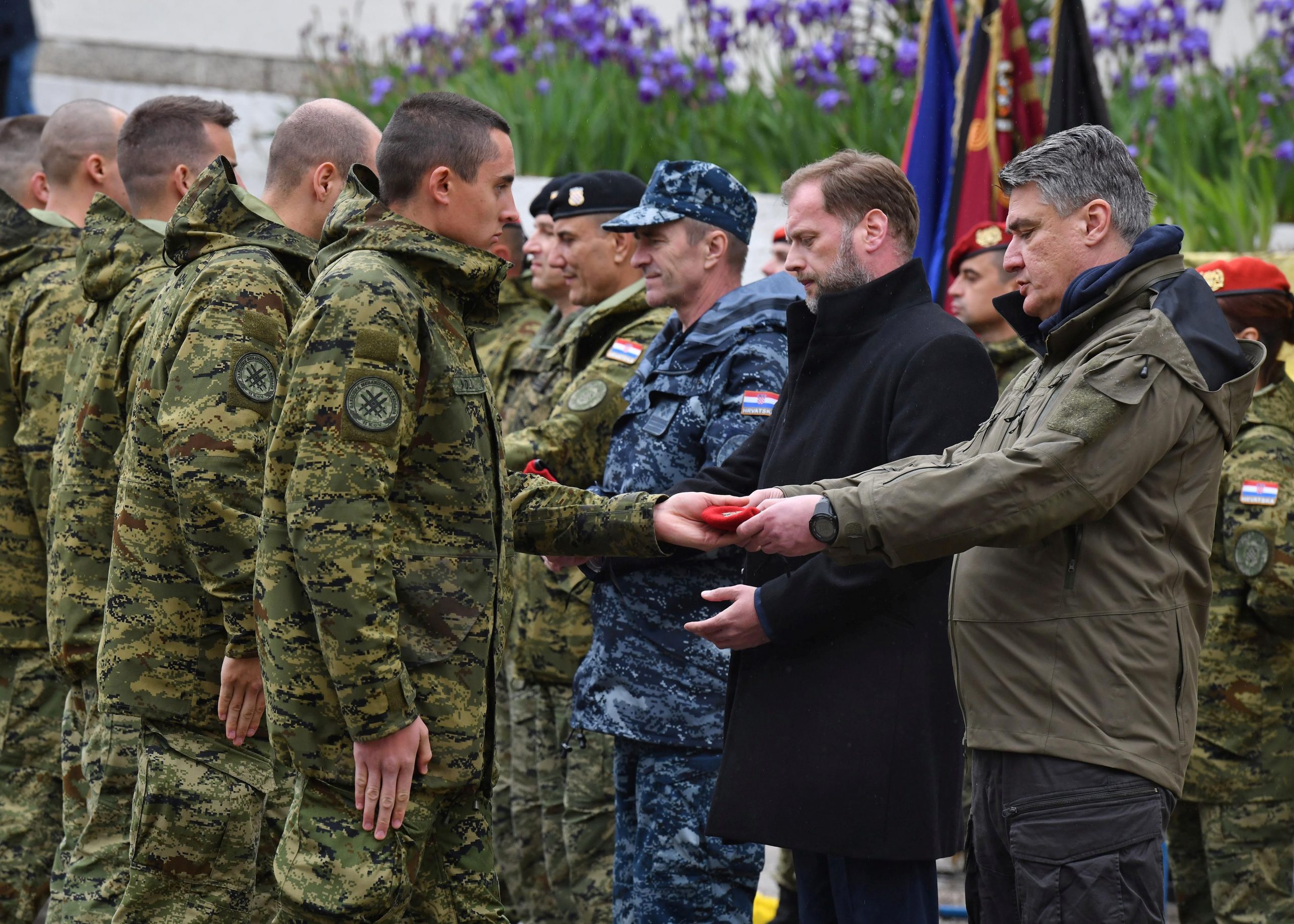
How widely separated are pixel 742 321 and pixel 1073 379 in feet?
4.63

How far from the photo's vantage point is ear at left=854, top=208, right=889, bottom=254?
349 cm

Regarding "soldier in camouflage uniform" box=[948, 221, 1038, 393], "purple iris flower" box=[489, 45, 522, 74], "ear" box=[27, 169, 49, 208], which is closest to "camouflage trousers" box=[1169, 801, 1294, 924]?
"soldier in camouflage uniform" box=[948, 221, 1038, 393]

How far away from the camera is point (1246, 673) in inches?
174

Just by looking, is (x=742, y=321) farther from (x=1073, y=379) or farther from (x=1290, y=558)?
(x=1290, y=558)

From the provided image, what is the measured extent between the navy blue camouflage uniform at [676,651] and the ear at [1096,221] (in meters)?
1.15

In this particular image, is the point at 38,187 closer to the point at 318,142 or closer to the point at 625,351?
the point at 318,142

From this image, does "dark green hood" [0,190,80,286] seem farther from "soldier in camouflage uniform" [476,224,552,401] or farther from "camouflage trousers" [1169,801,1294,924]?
"camouflage trousers" [1169,801,1294,924]

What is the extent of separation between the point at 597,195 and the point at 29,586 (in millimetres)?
2468

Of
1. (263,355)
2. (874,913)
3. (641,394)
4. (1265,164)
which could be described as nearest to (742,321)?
(641,394)

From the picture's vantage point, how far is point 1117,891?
2680 millimetres

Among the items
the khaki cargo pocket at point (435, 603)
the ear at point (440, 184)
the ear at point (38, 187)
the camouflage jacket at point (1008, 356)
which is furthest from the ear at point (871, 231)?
the ear at point (38, 187)

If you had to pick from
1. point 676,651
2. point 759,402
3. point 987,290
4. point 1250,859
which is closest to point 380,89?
point 987,290

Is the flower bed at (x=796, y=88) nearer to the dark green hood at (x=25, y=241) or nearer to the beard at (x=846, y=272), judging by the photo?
the dark green hood at (x=25, y=241)

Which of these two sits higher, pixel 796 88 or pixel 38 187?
pixel 796 88
